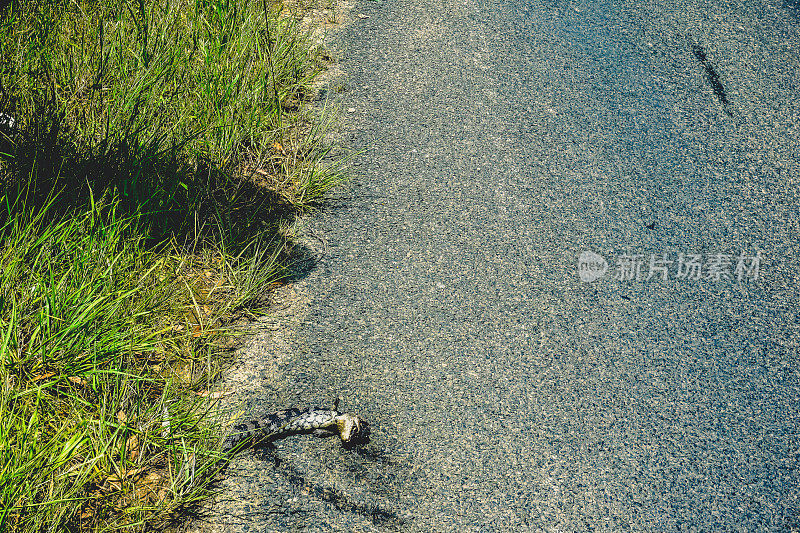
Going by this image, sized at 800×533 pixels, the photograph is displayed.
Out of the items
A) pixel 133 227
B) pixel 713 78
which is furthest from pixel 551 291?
pixel 713 78

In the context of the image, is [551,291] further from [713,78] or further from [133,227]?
[713,78]

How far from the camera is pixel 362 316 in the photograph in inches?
98.7

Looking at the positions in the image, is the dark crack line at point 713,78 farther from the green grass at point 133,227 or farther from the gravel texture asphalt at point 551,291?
the green grass at point 133,227

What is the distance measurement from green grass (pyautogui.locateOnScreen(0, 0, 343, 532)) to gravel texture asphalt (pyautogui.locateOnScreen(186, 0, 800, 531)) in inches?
9.3

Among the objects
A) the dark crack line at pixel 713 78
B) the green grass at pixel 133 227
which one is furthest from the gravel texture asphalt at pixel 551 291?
the green grass at pixel 133 227

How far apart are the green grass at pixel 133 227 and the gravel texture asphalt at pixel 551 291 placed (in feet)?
0.78

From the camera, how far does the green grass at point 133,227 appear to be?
189 cm

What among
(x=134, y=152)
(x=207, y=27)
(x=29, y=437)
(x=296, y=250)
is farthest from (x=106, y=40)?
(x=29, y=437)

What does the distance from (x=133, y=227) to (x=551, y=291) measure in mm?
1854

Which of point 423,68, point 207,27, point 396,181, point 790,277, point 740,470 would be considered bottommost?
point 740,470

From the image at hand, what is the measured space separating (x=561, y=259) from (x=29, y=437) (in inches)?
87.1

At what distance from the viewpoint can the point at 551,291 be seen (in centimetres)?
262

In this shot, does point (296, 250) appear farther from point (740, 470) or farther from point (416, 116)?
point (740, 470)

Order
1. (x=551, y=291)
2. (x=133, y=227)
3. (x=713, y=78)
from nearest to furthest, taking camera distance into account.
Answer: (x=133, y=227)
(x=551, y=291)
(x=713, y=78)
